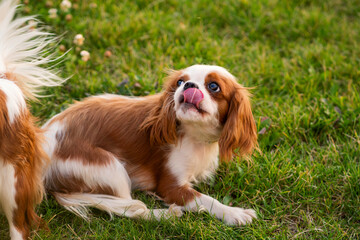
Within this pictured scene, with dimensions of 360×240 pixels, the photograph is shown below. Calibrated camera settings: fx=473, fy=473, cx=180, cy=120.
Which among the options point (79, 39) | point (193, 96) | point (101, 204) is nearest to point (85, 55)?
point (79, 39)

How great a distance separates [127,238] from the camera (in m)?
2.75

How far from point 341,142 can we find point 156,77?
1629 millimetres

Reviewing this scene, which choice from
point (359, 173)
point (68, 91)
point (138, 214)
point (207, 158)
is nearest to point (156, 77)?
point (68, 91)

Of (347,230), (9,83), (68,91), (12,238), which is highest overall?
(9,83)

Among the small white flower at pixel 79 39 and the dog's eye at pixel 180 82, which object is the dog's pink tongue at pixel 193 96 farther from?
the small white flower at pixel 79 39

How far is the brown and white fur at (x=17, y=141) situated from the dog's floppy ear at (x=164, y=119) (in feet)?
2.21

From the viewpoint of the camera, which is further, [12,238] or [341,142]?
[341,142]

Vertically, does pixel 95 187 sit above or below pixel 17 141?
below

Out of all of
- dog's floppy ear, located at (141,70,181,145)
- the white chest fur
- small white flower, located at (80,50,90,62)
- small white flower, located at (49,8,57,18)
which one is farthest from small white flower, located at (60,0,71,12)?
the white chest fur

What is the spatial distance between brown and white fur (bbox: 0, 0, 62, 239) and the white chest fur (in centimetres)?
80

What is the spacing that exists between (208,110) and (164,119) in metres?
0.31

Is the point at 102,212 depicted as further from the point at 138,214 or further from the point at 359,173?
the point at 359,173

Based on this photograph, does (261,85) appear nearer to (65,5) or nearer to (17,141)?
(65,5)

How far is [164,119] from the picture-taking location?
2.88 meters
